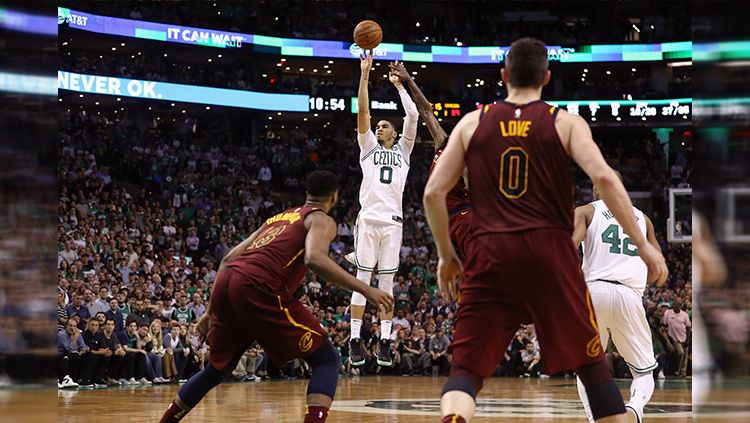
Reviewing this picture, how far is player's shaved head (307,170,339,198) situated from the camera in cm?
662

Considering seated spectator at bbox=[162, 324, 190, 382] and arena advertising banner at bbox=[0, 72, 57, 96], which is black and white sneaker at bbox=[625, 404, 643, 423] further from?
seated spectator at bbox=[162, 324, 190, 382]

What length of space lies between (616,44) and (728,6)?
3790 cm

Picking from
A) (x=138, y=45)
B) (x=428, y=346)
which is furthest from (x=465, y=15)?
(x=428, y=346)

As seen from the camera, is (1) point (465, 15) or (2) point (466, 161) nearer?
(2) point (466, 161)

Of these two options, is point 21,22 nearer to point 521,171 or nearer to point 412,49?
point 521,171

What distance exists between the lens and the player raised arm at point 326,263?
19.6ft

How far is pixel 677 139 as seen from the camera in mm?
41562

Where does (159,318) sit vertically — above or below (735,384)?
below

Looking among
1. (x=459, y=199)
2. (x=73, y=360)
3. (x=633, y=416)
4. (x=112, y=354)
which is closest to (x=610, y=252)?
(x=633, y=416)

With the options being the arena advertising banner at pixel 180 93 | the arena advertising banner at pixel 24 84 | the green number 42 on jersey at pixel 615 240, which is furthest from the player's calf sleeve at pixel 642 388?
the arena advertising banner at pixel 180 93

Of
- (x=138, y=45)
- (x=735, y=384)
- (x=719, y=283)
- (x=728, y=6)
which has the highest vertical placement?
(x=138, y=45)

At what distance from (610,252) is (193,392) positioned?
11.5ft

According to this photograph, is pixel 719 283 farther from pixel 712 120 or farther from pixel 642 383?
pixel 642 383

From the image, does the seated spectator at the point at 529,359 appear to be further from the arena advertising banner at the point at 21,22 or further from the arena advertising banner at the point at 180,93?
the arena advertising banner at the point at 21,22
